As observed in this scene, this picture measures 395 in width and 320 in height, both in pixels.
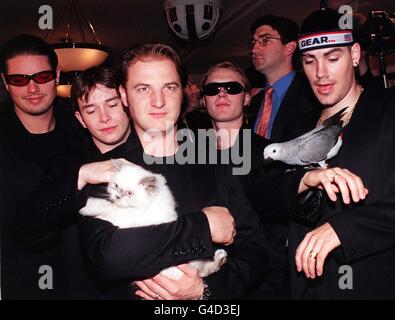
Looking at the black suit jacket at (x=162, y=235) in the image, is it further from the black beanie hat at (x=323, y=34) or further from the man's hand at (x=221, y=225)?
the black beanie hat at (x=323, y=34)

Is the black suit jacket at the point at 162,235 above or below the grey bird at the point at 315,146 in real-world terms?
below

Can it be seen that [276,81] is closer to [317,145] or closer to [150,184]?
[317,145]

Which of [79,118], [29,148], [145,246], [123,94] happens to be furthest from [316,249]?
[29,148]

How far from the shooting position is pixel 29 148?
140 centimetres

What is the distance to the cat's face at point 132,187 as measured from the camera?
1.12 metres

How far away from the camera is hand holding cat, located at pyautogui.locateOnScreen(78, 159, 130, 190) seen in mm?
1110

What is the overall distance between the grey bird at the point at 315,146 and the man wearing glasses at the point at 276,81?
0.52 feet

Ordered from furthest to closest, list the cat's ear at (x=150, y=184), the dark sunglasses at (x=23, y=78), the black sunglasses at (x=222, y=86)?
the black sunglasses at (x=222, y=86) < the dark sunglasses at (x=23, y=78) < the cat's ear at (x=150, y=184)

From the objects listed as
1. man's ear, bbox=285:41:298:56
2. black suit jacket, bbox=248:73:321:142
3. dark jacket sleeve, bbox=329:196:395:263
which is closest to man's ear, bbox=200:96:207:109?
black suit jacket, bbox=248:73:321:142

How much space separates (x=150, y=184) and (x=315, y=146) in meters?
0.46

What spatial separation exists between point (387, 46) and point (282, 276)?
860 millimetres

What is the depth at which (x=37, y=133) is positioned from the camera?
1431 millimetres

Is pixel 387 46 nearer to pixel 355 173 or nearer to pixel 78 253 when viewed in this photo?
pixel 355 173

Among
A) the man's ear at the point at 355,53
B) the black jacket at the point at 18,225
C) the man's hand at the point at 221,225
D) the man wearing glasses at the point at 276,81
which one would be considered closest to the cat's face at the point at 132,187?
the man's hand at the point at 221,225
